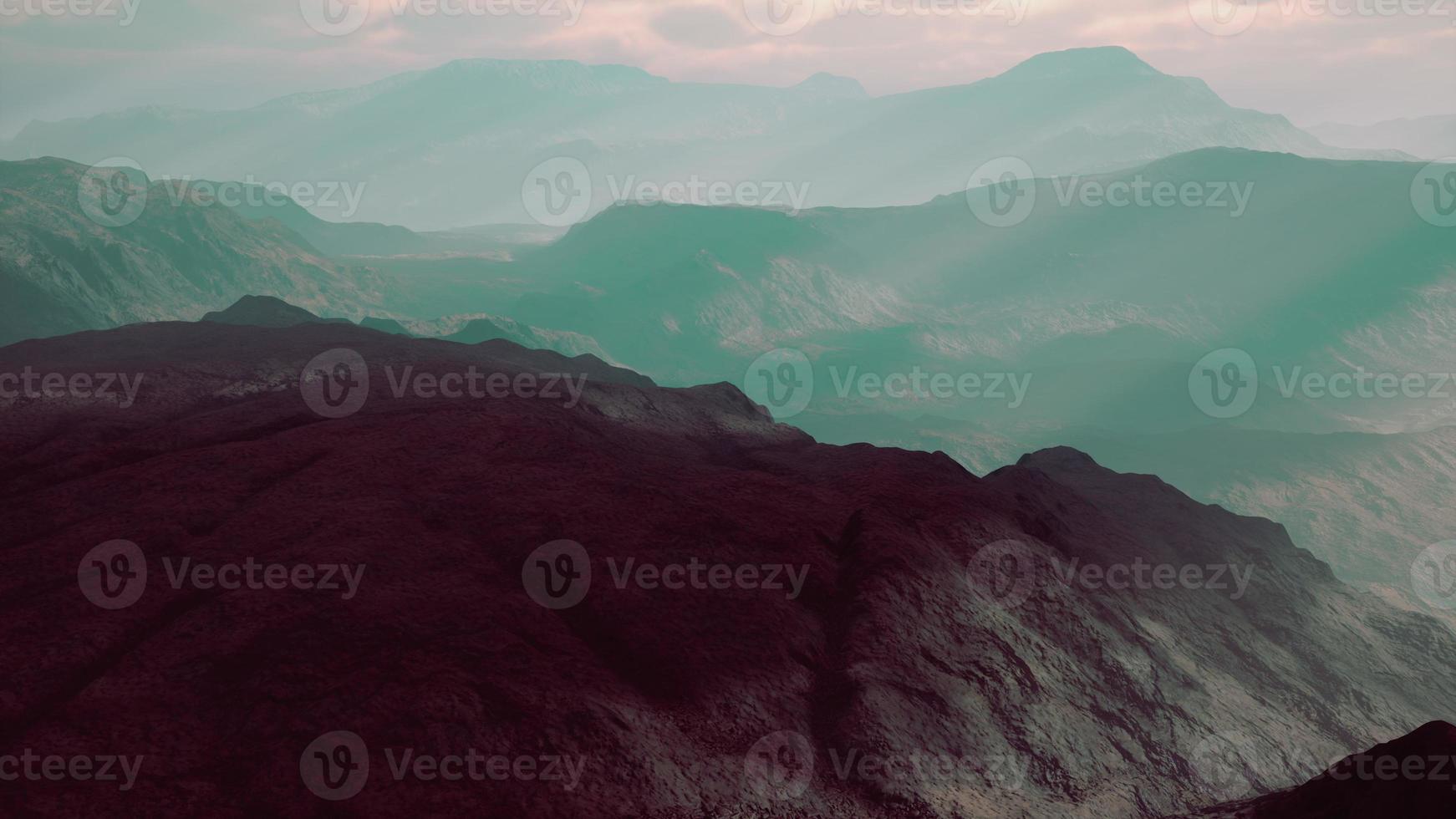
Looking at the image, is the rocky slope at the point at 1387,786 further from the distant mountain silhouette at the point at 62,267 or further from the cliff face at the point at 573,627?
the distant mountain silhouette at the point at 62,267

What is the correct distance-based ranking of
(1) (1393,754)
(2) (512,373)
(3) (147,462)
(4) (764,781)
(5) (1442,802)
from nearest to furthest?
(5) (1442,802), (1) (1393,754), (4) (764,781), (3) (147,462), (2) (512,373)

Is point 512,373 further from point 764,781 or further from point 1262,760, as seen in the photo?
point 1262,760

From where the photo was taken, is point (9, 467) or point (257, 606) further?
point (9, 467)

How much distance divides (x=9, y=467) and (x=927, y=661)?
25029 mm

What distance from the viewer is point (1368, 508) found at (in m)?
158

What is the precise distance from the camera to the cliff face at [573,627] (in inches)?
540

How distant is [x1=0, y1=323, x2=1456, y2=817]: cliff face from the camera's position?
45.0 ft

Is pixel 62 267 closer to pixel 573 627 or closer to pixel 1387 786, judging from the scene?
pixel 573 627

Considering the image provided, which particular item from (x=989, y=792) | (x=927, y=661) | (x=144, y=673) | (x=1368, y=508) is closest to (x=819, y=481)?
(x=927, y=661)

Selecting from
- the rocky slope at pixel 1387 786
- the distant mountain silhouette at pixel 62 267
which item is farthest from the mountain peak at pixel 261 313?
the distant mountain silhouette at pixel 62 267

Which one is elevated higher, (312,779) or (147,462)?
(147,462)

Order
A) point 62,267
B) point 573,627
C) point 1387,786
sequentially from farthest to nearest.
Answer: point 62,267
point 573,627
point 1387,786

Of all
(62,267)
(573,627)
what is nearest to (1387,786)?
(573,627)

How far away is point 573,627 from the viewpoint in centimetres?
1758
